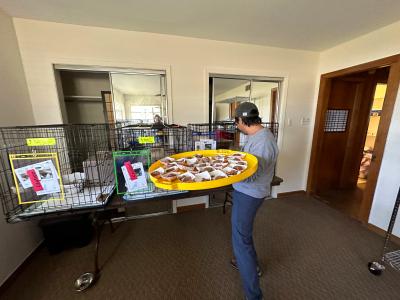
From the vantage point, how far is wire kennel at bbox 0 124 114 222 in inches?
42.3

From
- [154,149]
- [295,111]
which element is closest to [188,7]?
[154,149]

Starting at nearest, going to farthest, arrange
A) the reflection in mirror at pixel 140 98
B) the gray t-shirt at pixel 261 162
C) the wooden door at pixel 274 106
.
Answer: the gray t-shirt at pixel 261 162 → the reflection in mirror at pixel 140 98 → the wooden door at pixel 274 106

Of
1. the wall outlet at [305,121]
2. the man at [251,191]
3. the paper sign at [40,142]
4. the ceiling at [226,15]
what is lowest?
the man at [251,191]

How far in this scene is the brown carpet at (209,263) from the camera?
1.40 m

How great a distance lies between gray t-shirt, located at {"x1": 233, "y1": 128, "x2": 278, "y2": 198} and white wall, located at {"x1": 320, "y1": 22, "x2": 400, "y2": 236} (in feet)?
6.18

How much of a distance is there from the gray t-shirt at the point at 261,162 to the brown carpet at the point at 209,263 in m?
0.94

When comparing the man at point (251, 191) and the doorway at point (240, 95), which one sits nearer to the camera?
the man at point (251, 191)

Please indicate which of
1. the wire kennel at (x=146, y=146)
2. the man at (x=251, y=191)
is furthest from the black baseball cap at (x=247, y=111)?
the wire kennel at (x=146, y=146)

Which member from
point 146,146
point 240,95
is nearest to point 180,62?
point 240,95

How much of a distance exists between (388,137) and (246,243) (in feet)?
7.28

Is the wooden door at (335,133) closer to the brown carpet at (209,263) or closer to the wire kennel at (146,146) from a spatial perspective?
the brown carpet at (209,263)

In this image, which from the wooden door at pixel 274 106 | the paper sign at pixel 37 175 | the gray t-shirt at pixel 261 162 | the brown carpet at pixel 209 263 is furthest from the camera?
the wooden door at pixel 274 106

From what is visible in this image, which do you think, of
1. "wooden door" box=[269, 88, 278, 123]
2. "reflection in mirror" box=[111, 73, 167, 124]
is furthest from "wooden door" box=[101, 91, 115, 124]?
"wooden door" box=[269, 88, 278, 123]

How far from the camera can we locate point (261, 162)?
1.13 meters
